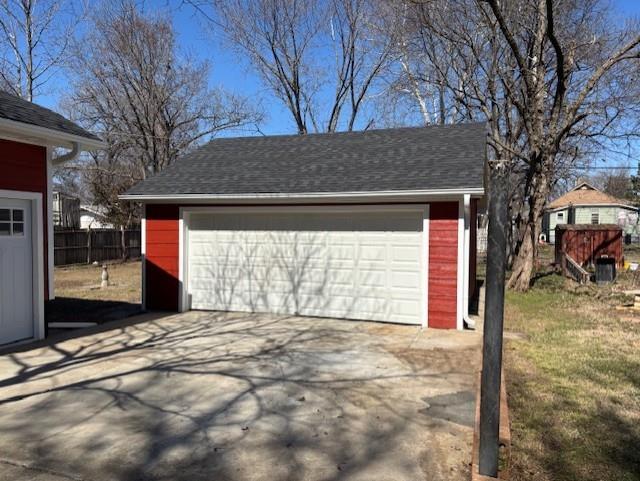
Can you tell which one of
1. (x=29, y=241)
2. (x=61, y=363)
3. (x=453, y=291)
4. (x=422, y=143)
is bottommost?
(x=61, y=363)

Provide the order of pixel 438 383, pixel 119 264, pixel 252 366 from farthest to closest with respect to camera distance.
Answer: pixel 119 264 → pixel 252 366 → pixel 438 383

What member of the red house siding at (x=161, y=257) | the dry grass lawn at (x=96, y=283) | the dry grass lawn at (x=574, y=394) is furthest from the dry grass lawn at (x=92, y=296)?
the dry grass lawn at (x=574, y=394)

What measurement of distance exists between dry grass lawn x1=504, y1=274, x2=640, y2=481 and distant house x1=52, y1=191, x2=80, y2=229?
3303 cm

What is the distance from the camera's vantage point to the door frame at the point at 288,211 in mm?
9055

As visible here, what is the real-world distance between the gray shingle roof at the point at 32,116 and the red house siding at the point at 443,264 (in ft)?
19.5

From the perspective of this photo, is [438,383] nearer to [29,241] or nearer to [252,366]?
[252,366]

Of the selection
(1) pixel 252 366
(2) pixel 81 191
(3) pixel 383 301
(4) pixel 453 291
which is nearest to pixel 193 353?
(1) pixel 252 366

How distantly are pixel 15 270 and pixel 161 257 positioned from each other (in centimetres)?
369

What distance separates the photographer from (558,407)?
5.01m

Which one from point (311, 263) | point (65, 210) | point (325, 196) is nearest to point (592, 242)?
point (311, 263)

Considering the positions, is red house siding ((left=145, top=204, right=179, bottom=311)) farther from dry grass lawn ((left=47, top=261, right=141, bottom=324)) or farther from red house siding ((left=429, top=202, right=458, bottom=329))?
red house siding ((left=429, top=202, right=458, bottom=329))

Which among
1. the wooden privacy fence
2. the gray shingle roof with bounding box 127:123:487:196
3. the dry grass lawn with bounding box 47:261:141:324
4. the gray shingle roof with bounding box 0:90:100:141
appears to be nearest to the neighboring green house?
the wooden privacy fence

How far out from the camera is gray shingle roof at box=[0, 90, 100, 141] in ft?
22.7

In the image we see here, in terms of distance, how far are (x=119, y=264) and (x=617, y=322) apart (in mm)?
20482
